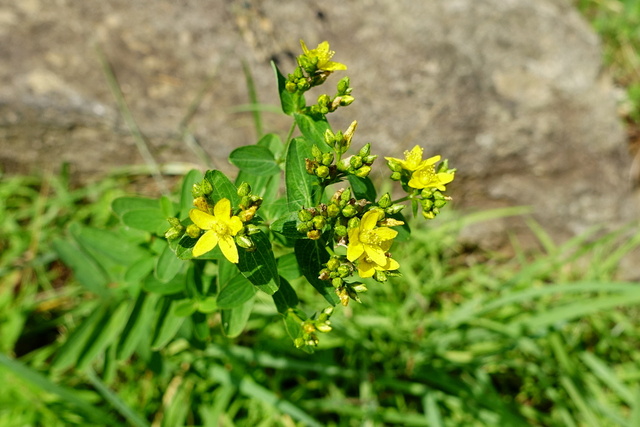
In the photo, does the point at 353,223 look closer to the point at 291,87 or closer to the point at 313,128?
the point at 313,128

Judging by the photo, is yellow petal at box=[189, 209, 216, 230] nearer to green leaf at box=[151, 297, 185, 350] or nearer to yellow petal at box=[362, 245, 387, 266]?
yellow petal at box=[362, 245, 387, 266]

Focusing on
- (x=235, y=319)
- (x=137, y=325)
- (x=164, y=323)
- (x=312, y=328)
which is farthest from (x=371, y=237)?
(x=137, y=325)

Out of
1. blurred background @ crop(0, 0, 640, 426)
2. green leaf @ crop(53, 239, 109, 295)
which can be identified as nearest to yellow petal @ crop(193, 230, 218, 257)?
green leaf @ crop(53, 239, 109, 295)

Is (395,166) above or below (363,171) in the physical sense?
above

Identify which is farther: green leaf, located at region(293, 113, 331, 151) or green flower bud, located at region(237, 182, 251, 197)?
green leaf, located at region(293, 113, 331, 151)

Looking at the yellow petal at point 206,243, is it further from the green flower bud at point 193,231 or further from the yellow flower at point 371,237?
the yellow flower at point 371,237

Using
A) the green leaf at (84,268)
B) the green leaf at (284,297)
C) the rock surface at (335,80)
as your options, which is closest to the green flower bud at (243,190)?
the green leaf at (284,297)
